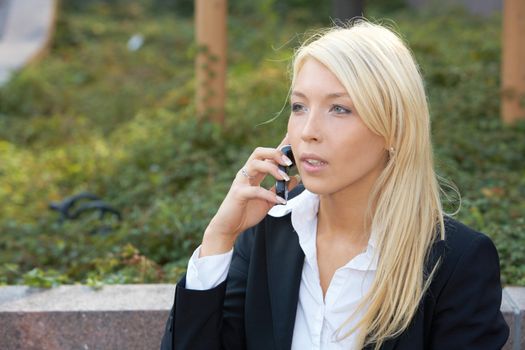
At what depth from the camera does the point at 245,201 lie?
2441 millimetres

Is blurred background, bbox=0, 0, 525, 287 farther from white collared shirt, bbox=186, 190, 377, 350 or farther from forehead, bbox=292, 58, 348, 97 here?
forehead, bbox=292, 58, 348, 97

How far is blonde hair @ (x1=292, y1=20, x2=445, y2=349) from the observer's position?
7.32 ft

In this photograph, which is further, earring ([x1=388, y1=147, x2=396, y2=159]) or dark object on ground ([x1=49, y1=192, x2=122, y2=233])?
dark object on ground ([x1=49, y1=192, x2=122, y2=233])

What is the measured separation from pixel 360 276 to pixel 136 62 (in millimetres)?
9742

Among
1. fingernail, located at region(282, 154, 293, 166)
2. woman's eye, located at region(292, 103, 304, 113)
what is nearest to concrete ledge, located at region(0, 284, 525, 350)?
fingernail, located at region(282, 154, 293, 166)

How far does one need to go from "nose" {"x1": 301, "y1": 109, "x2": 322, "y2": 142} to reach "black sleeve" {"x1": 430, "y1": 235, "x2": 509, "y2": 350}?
1.78 ft

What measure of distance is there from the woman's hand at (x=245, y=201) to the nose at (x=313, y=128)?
15cm

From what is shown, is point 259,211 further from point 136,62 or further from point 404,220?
point 136,62

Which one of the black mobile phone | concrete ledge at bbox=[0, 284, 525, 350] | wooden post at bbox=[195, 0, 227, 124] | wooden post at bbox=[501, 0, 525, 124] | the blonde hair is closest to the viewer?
the blonde hair

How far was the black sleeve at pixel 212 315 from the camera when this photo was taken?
242 centimetres

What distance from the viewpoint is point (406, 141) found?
2305 millimetres

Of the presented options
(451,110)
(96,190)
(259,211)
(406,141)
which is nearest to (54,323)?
(259,211)

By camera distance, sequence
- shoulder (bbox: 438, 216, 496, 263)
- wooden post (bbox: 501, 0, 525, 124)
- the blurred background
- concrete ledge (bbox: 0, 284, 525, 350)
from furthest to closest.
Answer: wooden post (bbox: 501, 0, 525, 124), the blurred background, concrete ledge (bbox: 0, 284, 525, 350), shoulder (bbox: 438, 216, 496, 263)

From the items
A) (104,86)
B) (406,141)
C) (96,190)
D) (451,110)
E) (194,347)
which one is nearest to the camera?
(406,141)
